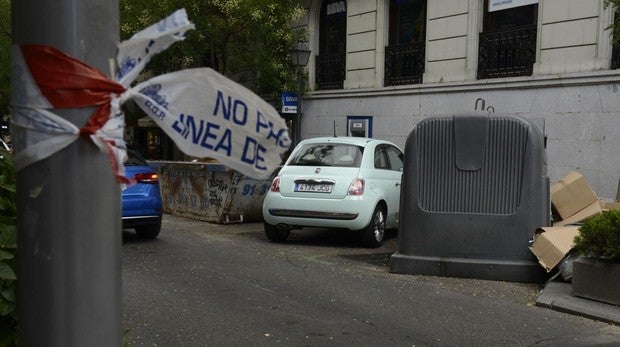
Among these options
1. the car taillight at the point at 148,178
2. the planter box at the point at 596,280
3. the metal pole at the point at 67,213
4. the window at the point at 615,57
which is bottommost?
the planter box at the point at 596,280

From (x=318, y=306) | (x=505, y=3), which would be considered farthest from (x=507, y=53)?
(x=318, y=306)

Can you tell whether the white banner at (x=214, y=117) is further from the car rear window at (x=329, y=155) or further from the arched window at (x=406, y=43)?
the arched window at (x=406, y=43)

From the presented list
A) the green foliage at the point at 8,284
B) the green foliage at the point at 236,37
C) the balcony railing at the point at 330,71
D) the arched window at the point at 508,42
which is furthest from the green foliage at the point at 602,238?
the balcony railing at the point at 330,71

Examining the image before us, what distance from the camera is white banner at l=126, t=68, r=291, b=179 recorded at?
5.09ft

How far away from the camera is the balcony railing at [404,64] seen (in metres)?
16.0

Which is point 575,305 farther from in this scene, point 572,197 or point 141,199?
point 141,199

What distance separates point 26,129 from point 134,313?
14.4 ft

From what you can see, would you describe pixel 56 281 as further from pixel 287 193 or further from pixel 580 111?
pixel 580 111

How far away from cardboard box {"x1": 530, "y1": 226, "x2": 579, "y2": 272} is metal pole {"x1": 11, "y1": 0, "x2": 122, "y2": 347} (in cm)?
609

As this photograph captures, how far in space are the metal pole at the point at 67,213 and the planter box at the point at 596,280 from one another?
553 centimetres

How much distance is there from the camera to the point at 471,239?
7.19m

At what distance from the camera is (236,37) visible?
17.1 m

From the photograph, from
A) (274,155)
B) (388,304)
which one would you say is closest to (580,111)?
(388,304)

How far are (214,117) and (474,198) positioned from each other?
238 inches
